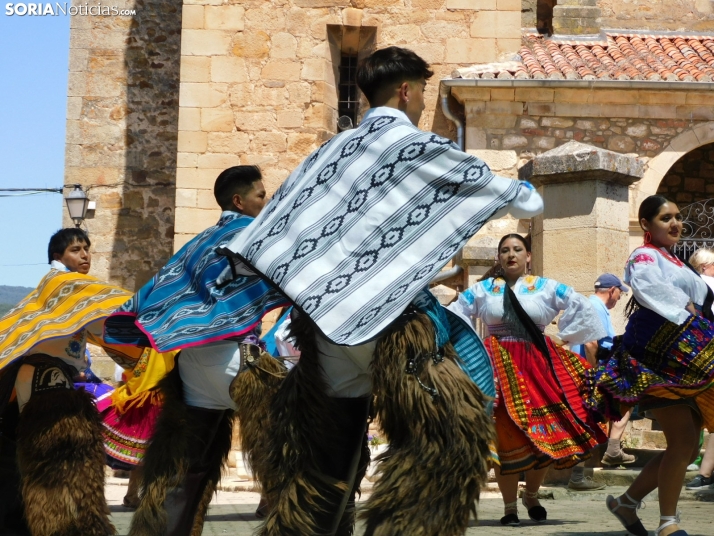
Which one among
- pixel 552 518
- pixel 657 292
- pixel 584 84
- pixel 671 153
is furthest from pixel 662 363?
pixel 671 153

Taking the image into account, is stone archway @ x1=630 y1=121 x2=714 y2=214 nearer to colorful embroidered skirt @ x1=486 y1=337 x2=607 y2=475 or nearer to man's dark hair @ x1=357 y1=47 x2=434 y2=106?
colorful embroidered skirt @ x1=486 y1=337 x2=607 y2=475

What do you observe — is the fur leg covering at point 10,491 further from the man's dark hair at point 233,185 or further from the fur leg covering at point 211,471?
the man's dark hair at point 233,185

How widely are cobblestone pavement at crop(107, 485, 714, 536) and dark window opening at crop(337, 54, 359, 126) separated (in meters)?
9.01

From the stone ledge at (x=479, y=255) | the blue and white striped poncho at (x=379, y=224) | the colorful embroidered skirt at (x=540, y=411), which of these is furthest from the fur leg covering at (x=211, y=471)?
the stone ledge at (x=479, y=255)

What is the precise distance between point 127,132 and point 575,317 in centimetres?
1277

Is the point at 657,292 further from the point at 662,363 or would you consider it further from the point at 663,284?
the point at 662,363

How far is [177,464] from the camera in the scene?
180 inches

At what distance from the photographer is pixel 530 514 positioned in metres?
6.84

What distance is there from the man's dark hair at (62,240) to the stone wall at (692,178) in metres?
14.5

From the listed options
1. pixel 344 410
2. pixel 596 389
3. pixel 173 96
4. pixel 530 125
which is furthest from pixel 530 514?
pixel 173 96

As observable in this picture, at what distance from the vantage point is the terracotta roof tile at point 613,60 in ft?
50.1

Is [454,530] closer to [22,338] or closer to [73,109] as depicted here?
[22,338]

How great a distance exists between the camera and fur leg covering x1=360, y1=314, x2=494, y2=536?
3518 mm

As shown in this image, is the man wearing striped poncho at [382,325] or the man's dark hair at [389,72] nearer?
the man wearing striped poncho at [382,325]
